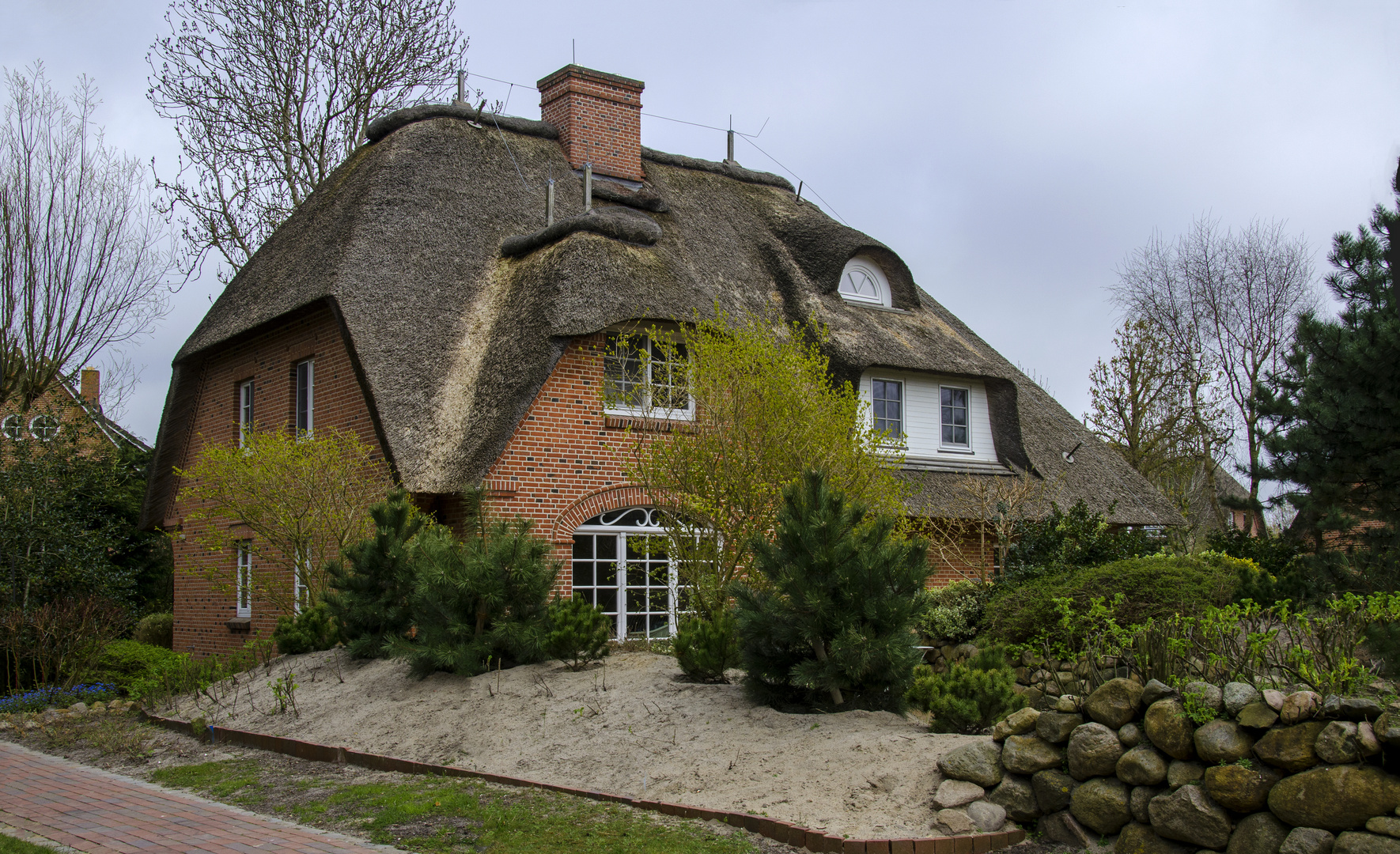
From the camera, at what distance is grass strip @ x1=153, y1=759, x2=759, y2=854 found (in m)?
6.10

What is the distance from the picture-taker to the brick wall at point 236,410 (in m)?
15.1

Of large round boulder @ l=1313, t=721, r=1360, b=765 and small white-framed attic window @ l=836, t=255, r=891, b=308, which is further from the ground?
small white-framed attic window @ l=836, t=255, r=891, b=308

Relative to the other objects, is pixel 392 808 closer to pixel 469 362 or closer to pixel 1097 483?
pixel 469 362

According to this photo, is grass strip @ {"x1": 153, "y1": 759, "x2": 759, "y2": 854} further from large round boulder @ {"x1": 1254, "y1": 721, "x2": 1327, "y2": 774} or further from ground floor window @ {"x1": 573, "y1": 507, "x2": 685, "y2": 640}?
ground floor window @ {"x1": 573, "y1": 507, "x2": 685, "y2": 640}

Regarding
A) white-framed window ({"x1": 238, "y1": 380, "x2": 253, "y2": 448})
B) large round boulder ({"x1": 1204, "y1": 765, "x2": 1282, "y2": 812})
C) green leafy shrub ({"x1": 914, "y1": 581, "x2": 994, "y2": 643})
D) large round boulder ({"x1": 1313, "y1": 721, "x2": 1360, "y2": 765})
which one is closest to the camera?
large round boulder ({"x1": 1313, "y1": 721, "x2": 1360, "y2": 765})

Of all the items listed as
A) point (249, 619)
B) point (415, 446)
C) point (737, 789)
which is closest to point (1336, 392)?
point (737, 789)

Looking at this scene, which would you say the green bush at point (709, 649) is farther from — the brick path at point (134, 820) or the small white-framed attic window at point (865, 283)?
the small white-framed attic window at point (865, 283)

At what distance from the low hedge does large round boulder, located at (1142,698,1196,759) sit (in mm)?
3802

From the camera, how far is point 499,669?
970 centimetres

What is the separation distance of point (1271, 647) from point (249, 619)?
46.1 feet

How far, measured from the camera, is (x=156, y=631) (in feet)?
65.1

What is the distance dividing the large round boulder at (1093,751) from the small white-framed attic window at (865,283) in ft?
41.8

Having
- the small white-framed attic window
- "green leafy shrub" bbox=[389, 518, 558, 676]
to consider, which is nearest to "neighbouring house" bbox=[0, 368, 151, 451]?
"green leafy shrub" bbox=[389, 518, 558, 676]

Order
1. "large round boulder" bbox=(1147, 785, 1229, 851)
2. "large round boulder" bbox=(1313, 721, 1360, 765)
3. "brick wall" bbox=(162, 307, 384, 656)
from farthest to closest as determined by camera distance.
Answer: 1. "brick wall" bbox=(162, 307, 384, 656)
2. "large round boulder" bbox=(1147, 785, 1229, 851)
3. "large round boulder" bbox=(1313, 721, 1360, 765)
